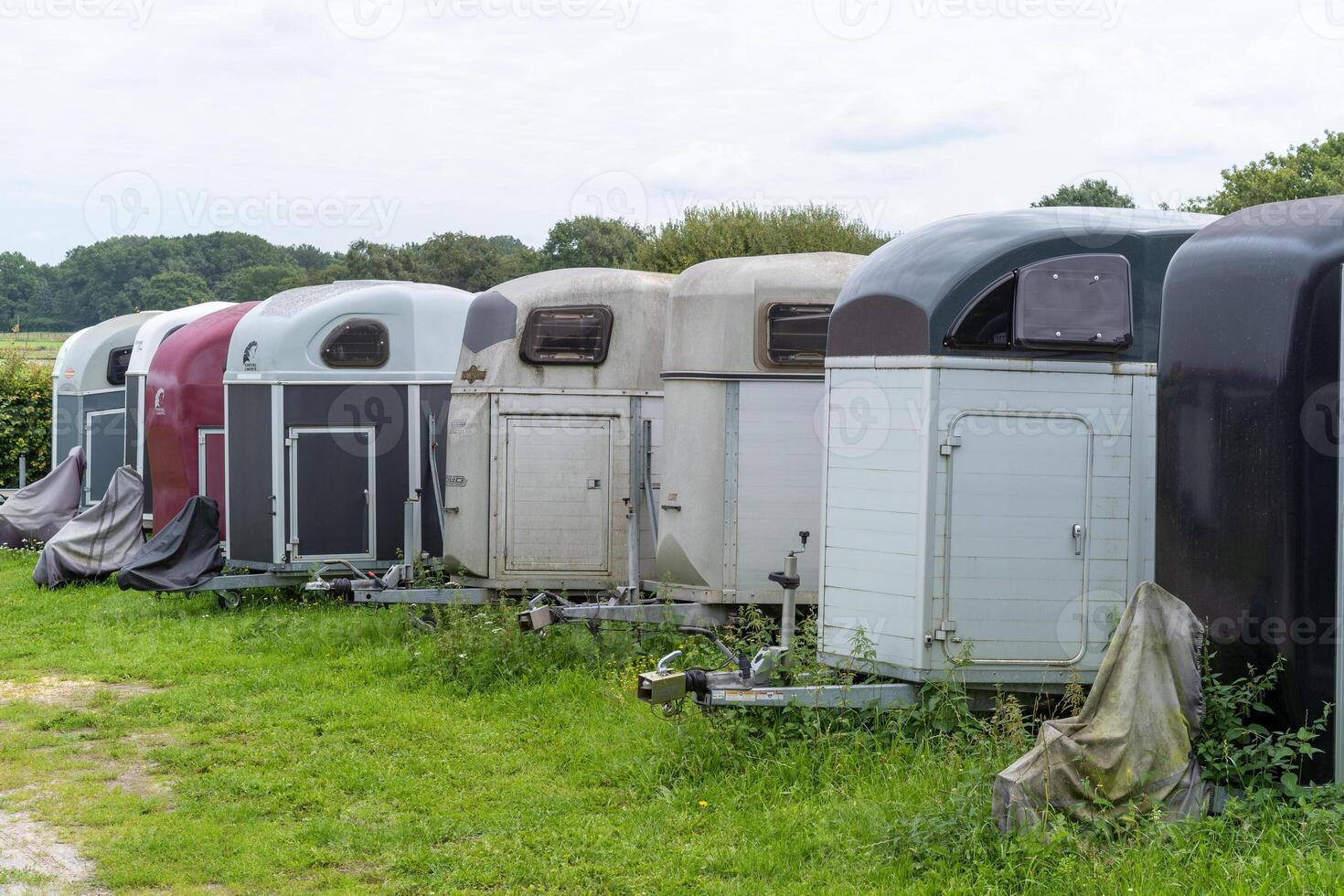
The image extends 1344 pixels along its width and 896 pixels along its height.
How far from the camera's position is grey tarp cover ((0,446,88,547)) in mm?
18422

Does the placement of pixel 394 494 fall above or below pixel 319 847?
above

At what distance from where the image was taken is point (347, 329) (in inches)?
492

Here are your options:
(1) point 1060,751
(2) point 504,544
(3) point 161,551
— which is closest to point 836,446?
(1) point 1060,751

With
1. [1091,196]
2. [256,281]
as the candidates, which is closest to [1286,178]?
[1091,196]

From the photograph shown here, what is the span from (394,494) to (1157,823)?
8834mm

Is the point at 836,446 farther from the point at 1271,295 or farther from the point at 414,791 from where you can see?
the point at 414,791

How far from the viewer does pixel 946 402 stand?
6820mm

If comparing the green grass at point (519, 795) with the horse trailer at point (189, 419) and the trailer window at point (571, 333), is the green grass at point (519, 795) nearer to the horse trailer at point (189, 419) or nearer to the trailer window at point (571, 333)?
the trailer window at point (571, 333)

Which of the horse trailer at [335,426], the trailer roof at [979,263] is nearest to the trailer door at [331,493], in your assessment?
the horse trailer at [335,426]

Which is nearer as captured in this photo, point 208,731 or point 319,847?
point 319,847

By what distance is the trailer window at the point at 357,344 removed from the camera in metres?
12.5

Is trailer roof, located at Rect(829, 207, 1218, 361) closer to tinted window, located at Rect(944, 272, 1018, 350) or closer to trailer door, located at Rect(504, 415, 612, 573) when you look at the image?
tinted window, located at Rect(944, 272, 1018, 350)

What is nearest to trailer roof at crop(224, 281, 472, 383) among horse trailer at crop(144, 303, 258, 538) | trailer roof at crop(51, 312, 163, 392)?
horse trailer at crop(144, 303, 258, 538)

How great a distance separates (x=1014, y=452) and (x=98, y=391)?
15.0 meters
